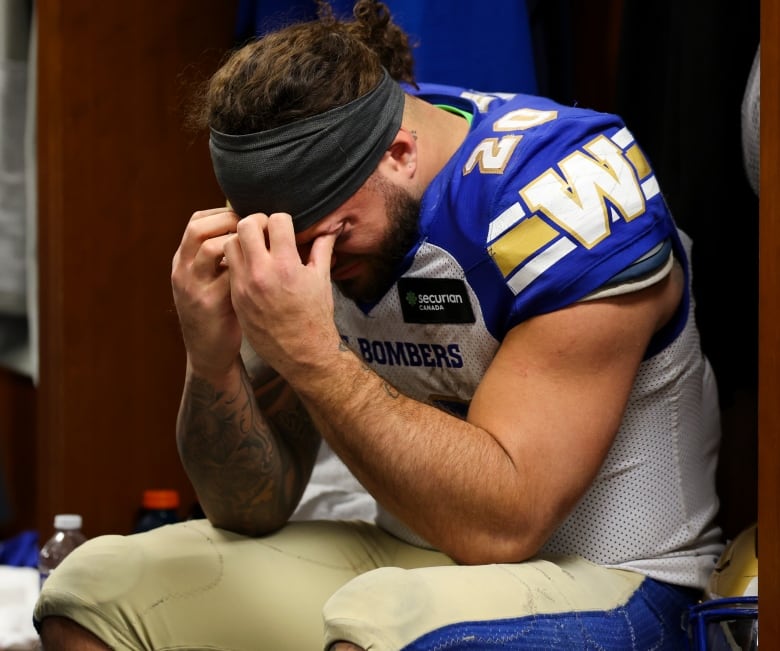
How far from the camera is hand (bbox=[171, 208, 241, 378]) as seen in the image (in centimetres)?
144

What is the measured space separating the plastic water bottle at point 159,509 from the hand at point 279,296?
971mm

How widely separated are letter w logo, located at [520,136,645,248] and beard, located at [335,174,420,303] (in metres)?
0.15

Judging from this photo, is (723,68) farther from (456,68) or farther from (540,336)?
(540,336)

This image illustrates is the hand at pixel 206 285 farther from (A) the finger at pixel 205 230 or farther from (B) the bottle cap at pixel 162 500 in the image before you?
(B) the bottle cap at pixel 162 500

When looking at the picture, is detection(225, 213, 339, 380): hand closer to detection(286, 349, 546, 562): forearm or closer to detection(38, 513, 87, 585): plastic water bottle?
detection(286, 349, 546, 562): forearm

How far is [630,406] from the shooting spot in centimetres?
147

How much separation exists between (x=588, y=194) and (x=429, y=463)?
342 mm

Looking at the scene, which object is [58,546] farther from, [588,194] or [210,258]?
[588,194]

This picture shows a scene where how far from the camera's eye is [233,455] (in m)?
1.54

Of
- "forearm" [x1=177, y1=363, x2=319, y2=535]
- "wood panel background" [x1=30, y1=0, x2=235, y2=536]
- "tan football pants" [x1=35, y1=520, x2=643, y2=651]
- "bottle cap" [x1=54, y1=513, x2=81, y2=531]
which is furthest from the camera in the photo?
"wood panel background" [x1=30, y1=0, x2=235, y2=536]

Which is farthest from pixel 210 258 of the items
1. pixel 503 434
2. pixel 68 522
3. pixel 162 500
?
pixel 162 500

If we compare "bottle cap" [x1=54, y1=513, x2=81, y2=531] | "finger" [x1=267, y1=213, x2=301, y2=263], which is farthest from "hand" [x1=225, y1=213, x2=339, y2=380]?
"bottle cap" [x1=54, y1=513, x2=81, y2=531]

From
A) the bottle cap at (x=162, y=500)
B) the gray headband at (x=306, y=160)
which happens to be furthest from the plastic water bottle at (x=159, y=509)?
the gray headband at (x=306, y=160)

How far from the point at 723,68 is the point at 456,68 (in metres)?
0.43
